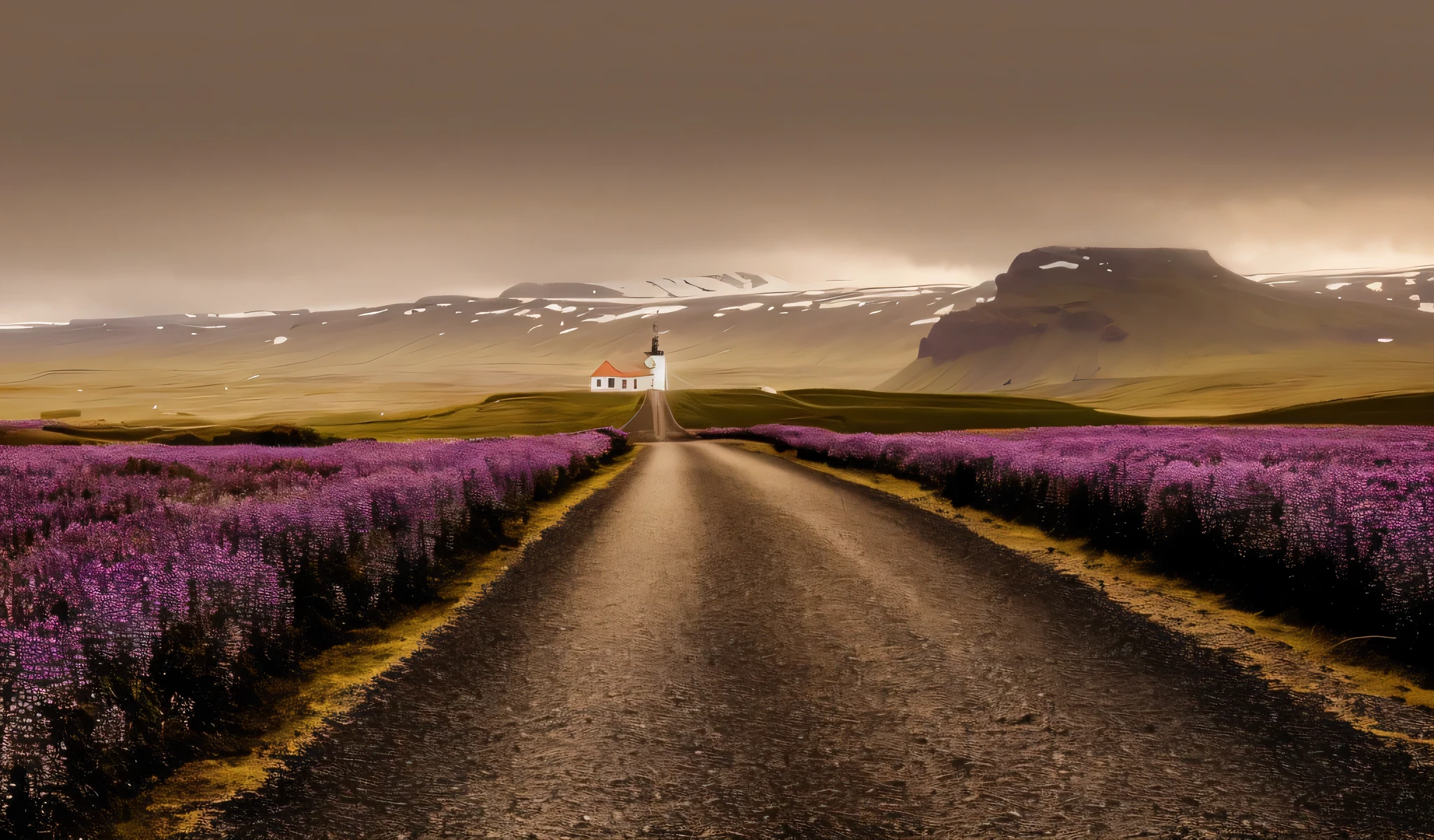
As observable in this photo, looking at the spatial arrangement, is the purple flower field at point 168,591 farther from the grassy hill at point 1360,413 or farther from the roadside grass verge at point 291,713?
the grassy hill at point 1360,413

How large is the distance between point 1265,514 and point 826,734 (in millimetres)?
8267

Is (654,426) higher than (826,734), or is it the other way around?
(826,734)

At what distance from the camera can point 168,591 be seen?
20.8ft

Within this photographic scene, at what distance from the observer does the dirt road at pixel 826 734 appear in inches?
178

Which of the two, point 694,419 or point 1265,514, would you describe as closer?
point 1265,514

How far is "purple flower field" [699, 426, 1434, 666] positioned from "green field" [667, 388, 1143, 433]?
2127 inches

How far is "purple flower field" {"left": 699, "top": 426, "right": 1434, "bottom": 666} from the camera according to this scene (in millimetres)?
8359

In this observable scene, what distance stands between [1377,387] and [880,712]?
171m

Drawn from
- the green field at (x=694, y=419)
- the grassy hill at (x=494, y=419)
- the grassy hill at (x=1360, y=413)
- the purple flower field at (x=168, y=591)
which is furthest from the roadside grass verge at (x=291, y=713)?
the grassy hill at (x=1360, y=413)

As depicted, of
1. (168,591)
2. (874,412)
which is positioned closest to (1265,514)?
(168,591)

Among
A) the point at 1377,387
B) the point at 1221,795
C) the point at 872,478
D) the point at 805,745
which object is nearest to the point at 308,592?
the point at 805,745

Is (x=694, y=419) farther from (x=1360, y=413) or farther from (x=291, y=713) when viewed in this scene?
(x=291, y=713)

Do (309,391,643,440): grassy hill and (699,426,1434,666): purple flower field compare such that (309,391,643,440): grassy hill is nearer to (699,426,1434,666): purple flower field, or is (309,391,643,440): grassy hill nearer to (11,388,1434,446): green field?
(11,388,1434,446): green field

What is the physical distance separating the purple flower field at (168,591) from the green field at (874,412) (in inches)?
2522
